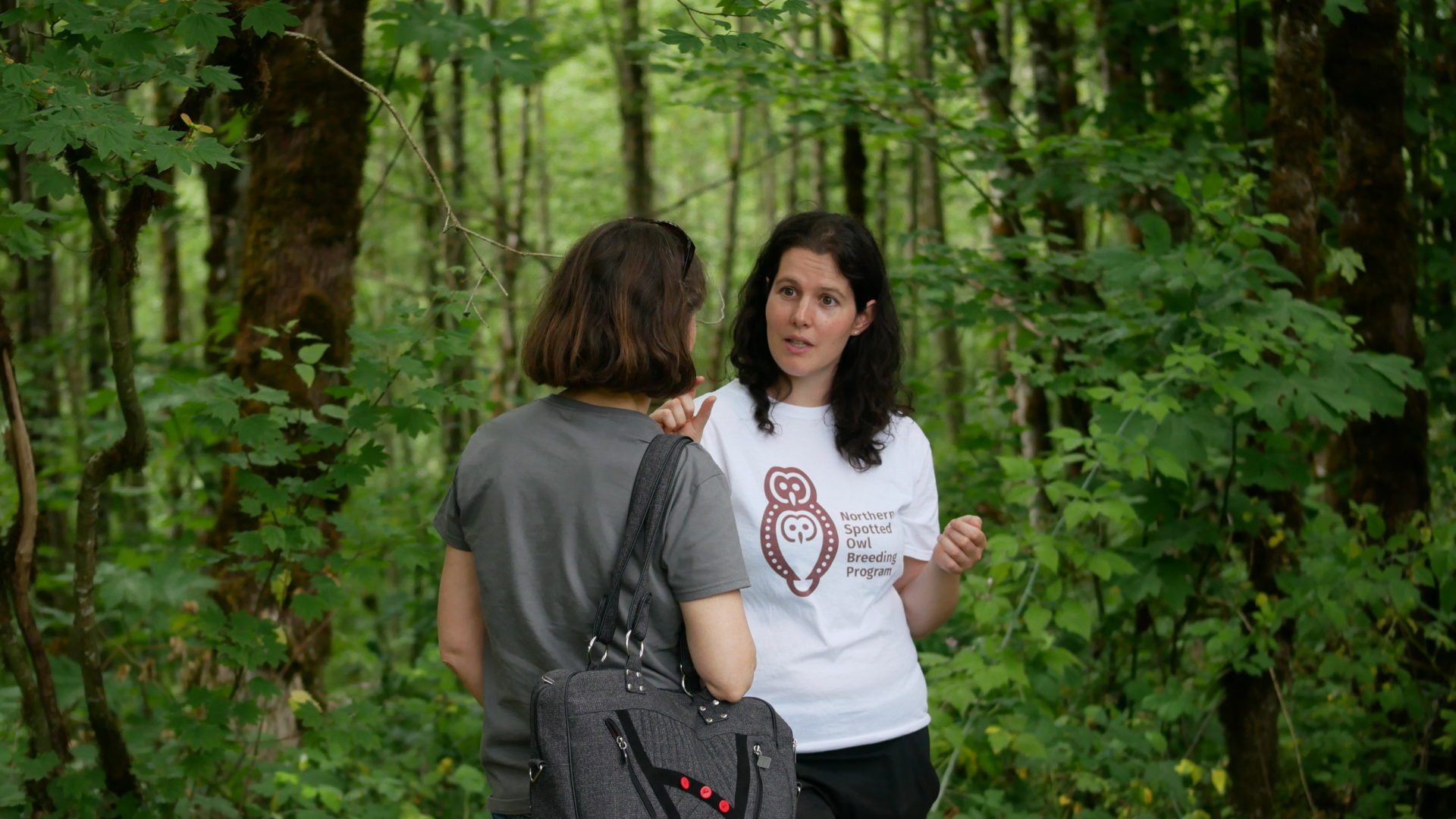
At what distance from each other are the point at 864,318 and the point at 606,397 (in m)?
0.83

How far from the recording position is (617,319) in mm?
1717

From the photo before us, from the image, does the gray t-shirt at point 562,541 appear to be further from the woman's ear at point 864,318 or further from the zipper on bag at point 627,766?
the woman's ear at point 864,318

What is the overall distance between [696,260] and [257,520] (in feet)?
9.56

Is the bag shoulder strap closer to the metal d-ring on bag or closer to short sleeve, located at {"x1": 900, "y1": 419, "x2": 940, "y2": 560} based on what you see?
the metal d-ring on bag

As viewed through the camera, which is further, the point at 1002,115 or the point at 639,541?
the point at 1002,115

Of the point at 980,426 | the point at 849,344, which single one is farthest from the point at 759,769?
the point at 980,426

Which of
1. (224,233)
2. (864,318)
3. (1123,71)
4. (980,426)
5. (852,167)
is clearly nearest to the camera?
(864,318)

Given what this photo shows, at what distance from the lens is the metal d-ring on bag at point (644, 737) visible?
5.13ft

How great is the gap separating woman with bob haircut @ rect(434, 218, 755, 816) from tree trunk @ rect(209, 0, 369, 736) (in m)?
2.67

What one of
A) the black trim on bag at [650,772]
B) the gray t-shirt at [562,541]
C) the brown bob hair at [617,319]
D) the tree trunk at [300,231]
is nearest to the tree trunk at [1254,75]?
the tree trunk at [300,231]

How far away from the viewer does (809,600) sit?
208cm

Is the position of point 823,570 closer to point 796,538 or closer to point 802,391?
point 796,538

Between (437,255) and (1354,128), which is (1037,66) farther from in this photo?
(437,255)

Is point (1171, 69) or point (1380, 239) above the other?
point (1171, 69)
